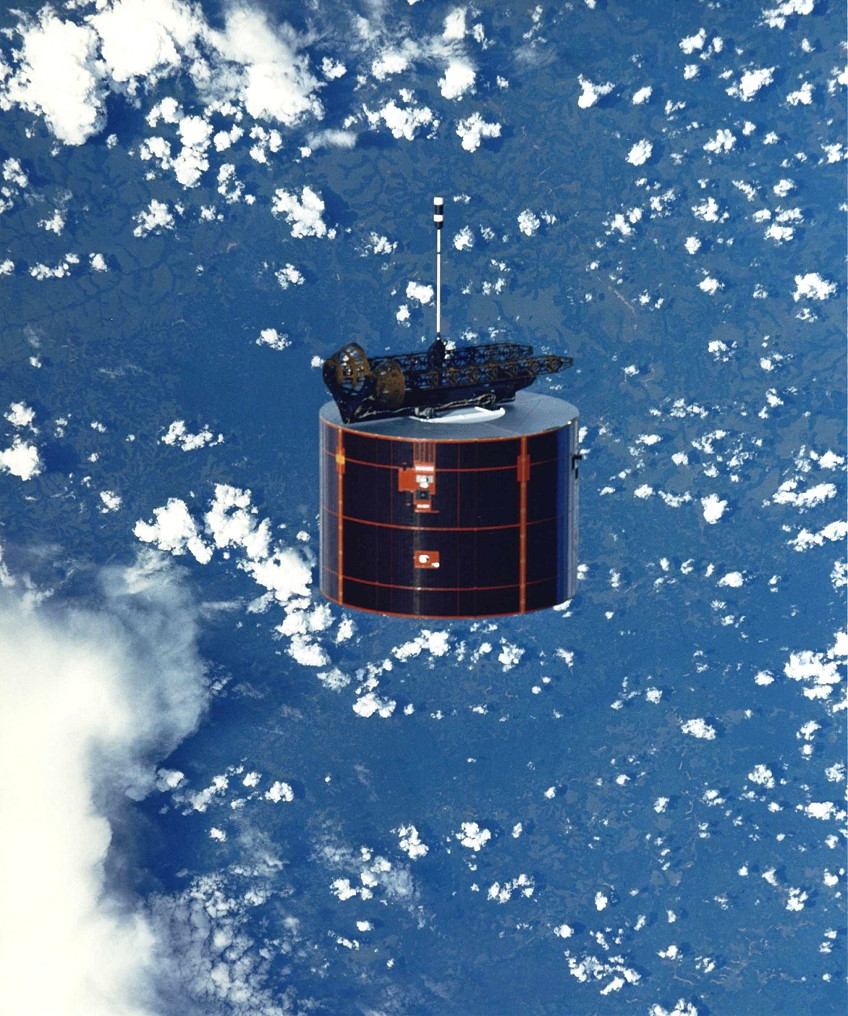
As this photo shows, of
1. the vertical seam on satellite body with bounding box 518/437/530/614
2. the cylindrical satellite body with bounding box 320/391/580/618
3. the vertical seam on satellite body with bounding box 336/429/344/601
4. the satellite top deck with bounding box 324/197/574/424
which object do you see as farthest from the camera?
the vertical seam on satellite body with bounding box 336/429/344/601

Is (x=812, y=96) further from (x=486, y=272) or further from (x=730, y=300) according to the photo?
(x=486, y=272)

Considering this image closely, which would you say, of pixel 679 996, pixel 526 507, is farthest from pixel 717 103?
pixel 679 996

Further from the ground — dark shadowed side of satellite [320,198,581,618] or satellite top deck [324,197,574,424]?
satellite top deck [324,197,574,424]

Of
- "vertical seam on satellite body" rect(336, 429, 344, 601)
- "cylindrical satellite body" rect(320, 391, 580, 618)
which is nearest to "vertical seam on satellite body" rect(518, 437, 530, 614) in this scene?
"cylindrical satellite body" rect(320, 391, 580, 618)

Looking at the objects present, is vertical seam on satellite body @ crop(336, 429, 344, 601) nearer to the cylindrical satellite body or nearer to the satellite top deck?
the cylindrical satellite body

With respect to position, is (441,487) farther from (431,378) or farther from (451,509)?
(431,378)

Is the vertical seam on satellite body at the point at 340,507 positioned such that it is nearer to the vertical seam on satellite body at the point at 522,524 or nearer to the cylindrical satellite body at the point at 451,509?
the cylindrical satellite body at the point at 451,509

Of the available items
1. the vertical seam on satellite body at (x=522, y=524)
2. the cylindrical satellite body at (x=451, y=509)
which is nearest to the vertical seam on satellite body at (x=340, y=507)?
the cylindrical satellite body at (x=451, y=509)

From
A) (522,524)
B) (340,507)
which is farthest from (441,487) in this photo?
(340,507)
